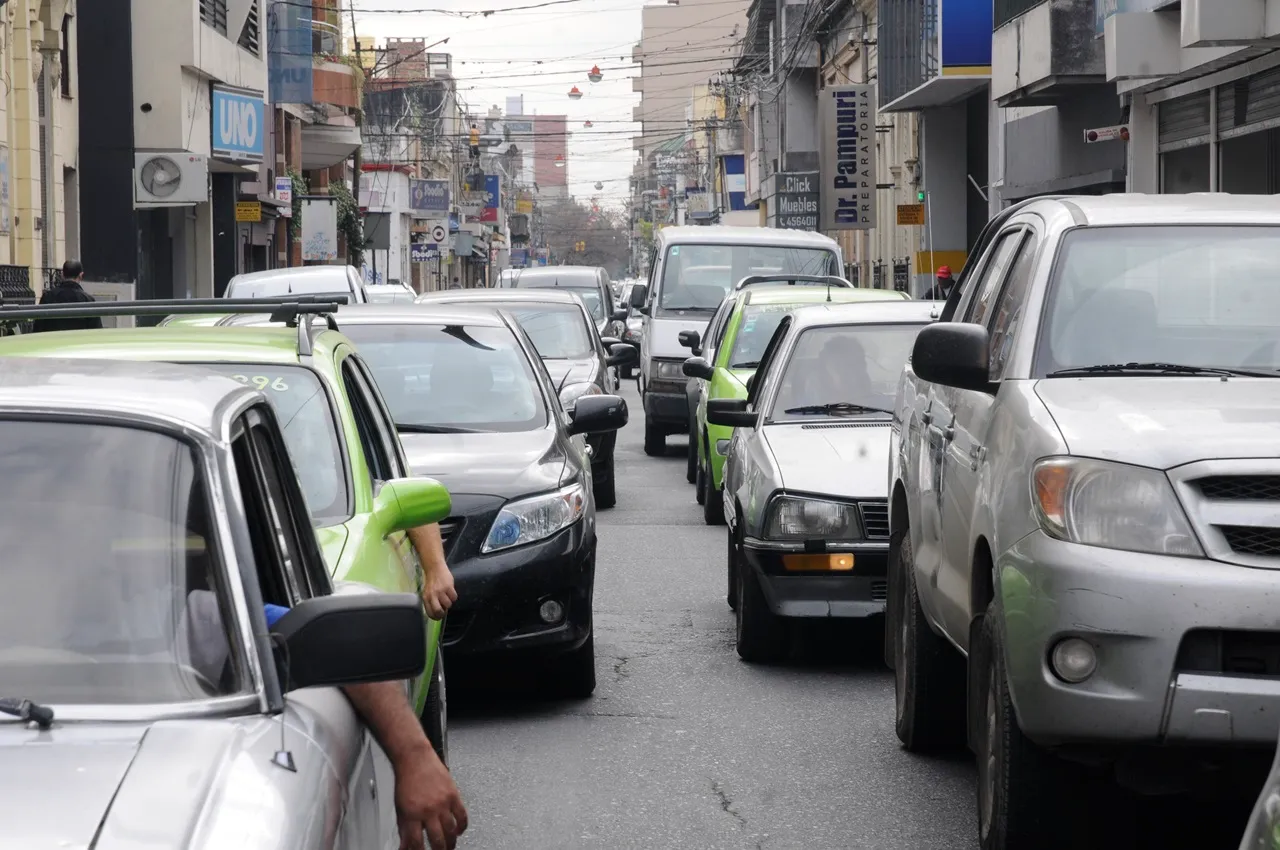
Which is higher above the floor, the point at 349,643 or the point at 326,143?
the point at 326,143

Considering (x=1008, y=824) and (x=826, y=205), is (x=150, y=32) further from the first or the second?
(x=1008, y=824)

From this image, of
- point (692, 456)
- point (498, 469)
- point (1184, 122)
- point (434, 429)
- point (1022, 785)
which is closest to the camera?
point (1022, 785)

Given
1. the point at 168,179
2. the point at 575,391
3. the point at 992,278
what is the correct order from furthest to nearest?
the point at 168,179 < the point at 575,391 < the point at 992,278

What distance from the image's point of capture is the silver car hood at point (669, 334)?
2272 cm

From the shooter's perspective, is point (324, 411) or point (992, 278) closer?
point (324, 411)

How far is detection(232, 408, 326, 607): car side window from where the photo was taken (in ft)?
A: 12.2

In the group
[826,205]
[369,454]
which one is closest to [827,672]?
[369,454]

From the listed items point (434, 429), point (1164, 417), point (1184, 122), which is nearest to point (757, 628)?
point (434, 429)

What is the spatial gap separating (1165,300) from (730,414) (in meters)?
4.37

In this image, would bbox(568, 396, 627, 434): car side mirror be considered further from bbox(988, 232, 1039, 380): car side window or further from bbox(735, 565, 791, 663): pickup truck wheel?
bbox(988, 232, 1039, 380): car side window

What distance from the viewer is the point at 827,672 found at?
9.16 metres

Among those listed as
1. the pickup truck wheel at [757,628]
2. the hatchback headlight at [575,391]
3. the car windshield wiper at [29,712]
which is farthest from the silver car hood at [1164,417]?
the hatchback headlight at [575,391]

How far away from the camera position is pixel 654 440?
22.1 m

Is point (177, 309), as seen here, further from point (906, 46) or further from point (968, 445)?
point (906, 46)
